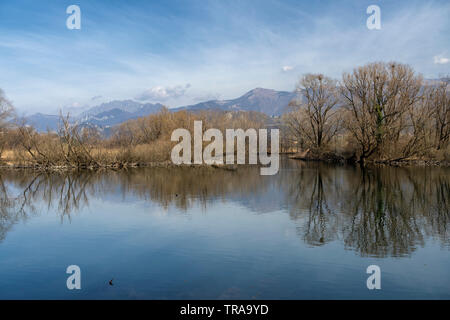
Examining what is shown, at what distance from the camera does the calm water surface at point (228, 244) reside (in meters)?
6.52

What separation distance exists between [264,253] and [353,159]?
104ft

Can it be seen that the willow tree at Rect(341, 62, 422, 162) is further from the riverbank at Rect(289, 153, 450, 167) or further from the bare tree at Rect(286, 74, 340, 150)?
the bare tree at Rect(286, 74, 340, 150)

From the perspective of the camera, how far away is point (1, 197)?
17688mm

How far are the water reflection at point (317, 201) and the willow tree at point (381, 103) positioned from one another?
1181 cm

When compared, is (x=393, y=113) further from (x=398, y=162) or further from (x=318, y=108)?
(x=318, y=108)

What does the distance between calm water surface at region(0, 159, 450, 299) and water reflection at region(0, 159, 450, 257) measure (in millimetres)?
68

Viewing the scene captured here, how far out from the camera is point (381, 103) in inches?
1351

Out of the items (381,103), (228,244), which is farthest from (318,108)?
(228,244)

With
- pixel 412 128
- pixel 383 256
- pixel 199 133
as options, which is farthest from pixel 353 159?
pixel 383 256

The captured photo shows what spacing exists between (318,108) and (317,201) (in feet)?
103

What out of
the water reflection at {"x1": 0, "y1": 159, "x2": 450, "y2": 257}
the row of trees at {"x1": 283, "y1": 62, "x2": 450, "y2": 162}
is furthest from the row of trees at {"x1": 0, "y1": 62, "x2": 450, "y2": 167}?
the water reflection at {"x1": 0, "y1": 159, "x2": 450, "y2": 257}

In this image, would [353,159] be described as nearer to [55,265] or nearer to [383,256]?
[383,256]

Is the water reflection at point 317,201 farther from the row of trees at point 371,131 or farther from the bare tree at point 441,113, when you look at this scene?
the bare tree at point 441,113

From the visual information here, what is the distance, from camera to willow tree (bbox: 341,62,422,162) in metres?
33.4
